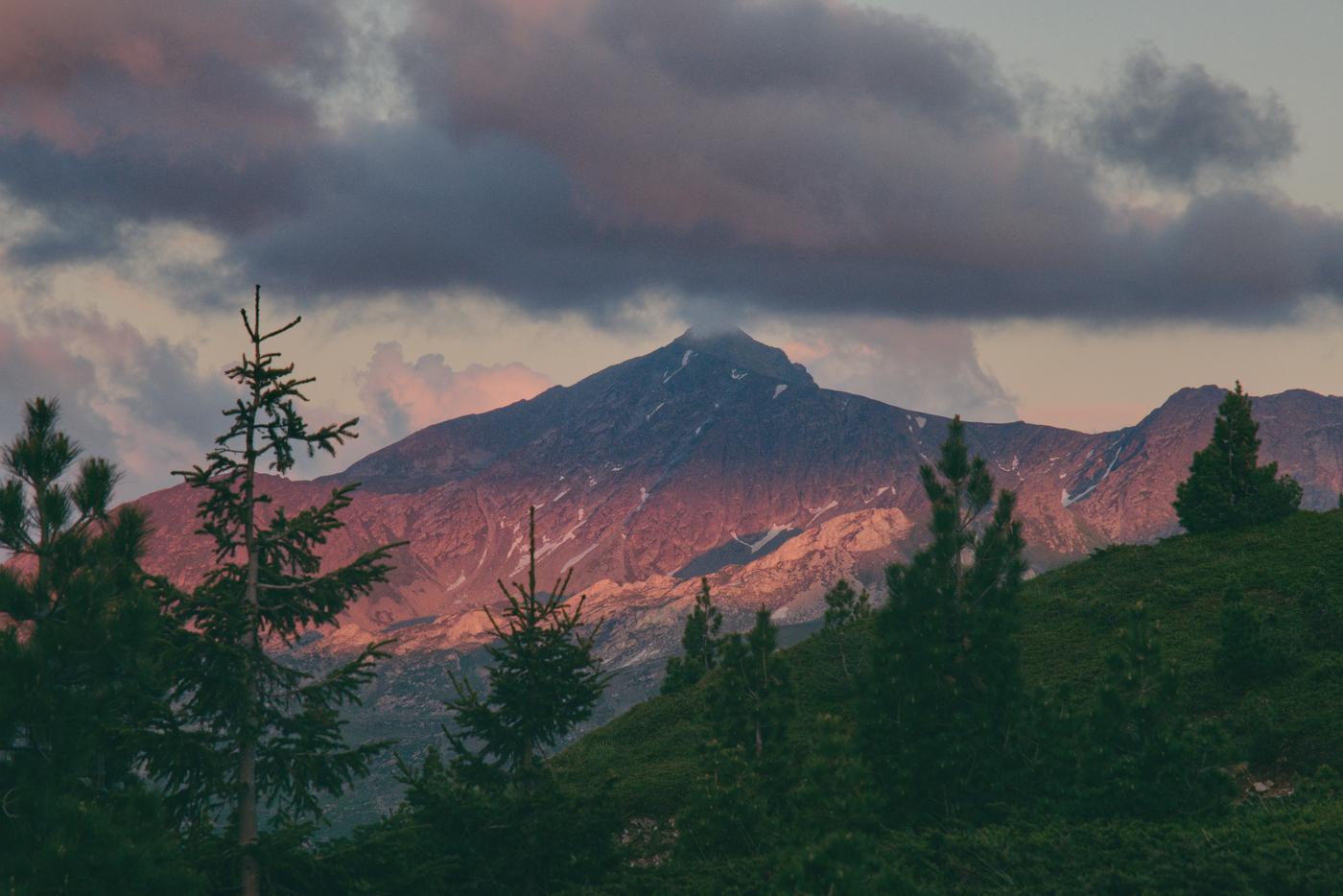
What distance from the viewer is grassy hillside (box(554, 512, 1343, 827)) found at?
32969 mm

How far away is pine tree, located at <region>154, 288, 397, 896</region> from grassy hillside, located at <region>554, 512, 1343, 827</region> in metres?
7.15

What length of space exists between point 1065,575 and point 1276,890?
1711 inches

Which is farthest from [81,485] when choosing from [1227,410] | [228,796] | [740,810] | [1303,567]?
Answer: [1227,410]

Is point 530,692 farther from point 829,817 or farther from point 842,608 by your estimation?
point 842,608

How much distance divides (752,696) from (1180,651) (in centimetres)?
1850

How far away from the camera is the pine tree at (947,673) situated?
28.0 meters

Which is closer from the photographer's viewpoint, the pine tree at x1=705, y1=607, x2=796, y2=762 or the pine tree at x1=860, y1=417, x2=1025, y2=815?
the pine tree at x1=860, y1=417, x2=1025, y2=815

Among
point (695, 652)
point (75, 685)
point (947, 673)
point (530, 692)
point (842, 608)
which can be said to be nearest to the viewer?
point (75, 685)

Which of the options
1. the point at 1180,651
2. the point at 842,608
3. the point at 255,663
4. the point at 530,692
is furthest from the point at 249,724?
the point at 842,608

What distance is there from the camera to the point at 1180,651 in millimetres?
41656

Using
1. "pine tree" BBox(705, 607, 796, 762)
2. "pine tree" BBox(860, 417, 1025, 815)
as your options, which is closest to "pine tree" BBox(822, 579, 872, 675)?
"pine tree" BBox(705, 607, 796, 762)

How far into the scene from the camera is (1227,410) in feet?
176

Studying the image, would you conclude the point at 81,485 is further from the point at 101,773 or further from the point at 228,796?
the point at 228,796

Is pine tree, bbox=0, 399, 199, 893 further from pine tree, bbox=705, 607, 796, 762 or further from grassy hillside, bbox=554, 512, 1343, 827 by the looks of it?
pine tree, bbox=705, 607, 796, 762
